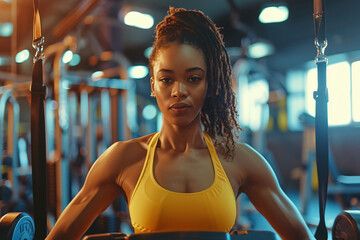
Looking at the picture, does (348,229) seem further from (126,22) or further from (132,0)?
(132,0)

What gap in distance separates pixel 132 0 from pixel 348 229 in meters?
4.20

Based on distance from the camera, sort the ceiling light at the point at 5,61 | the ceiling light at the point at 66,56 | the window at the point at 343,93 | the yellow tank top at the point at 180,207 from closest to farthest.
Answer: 1. the yellow tank top at the point at 180,207
2. the ceiling light at the point at 66,56
3. the ceiling light at the point at 5,61
4. the window at the point at 343,93

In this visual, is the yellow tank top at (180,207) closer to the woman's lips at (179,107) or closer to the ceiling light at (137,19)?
the woman's lips at (179,107)

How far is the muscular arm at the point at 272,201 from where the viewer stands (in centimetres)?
71

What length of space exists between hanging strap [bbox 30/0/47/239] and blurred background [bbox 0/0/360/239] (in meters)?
0.70

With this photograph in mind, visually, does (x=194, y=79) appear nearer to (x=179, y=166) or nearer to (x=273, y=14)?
(x=179, y=166)

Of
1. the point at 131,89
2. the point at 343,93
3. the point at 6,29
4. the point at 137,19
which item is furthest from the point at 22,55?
the point at 343,93

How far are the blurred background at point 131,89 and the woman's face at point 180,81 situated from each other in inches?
27.3

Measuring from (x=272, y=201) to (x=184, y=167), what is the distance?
220 mm

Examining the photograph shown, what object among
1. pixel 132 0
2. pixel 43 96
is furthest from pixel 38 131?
pixel 132 0

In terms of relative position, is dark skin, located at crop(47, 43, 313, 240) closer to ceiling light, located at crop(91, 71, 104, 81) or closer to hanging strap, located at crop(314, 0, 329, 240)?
hanging strap, located at crop(314, 0, 329, 240)

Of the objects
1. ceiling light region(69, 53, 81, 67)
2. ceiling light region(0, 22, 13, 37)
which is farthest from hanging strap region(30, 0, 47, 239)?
ceiling light region(0, 22, 13, 37)

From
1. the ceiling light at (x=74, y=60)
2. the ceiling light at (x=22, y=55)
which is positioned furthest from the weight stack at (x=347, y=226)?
the ceiling light at (x=22, y=55)

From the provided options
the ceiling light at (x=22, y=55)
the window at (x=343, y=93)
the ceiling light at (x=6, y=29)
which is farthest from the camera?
the window at (x=343, y=93)
